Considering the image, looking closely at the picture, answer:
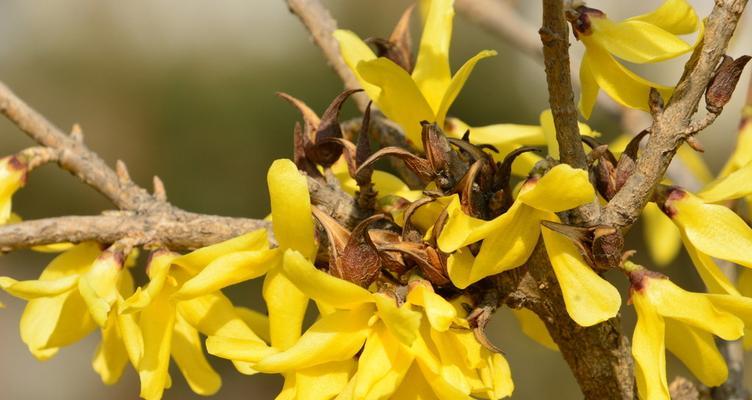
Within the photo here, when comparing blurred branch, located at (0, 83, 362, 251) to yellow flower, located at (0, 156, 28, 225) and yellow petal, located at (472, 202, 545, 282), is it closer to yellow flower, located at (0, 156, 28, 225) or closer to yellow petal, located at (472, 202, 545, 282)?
yellow flower, located at (0, 156, 28, 225)

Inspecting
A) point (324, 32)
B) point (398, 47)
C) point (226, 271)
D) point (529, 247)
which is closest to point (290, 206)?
point (226, 271)

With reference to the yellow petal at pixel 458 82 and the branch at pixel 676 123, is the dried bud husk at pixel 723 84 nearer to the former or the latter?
the branch at pixel 676 123

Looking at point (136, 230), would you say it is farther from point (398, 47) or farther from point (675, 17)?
point (675, 17)

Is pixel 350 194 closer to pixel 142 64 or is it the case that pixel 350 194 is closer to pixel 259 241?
pixel 259 241

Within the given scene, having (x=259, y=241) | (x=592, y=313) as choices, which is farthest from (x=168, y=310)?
(x=592, y=313)

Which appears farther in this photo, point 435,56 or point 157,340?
point 435,56

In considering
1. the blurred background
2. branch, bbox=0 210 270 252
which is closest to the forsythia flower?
branch, bbox=0 210 270 252

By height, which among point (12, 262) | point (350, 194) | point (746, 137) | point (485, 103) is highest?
point (350, 194)
